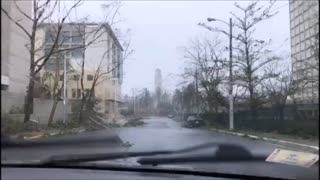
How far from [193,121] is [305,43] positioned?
1182mm

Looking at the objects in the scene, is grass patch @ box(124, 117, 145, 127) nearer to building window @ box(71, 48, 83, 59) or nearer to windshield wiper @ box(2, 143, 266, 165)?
windshield wiper @ box(2, 143, 266, 165)

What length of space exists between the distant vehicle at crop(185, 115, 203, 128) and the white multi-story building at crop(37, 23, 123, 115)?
0.49 meters

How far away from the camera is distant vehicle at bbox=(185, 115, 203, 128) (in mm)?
3027

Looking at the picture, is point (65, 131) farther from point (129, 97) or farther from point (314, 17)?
point (314, 17)

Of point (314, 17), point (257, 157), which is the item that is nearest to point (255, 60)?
point (257, 157)

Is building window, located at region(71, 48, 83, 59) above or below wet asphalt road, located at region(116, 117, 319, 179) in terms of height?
above

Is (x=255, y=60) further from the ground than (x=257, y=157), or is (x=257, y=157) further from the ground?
(x=255, y=60)

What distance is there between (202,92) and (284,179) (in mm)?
720

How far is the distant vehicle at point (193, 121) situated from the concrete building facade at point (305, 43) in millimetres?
975

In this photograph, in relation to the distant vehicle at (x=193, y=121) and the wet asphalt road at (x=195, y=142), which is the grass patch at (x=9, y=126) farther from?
the distant vehicle at (x=193, y=121)

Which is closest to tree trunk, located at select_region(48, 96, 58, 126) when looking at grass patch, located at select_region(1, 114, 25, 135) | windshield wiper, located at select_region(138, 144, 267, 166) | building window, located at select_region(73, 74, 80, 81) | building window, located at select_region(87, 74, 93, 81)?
building window, located at select_region(73, 74, 80, 81)

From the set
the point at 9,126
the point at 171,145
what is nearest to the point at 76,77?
the point at 171,145

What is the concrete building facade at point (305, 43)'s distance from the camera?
1838mm

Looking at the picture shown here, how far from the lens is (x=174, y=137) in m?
3.12
